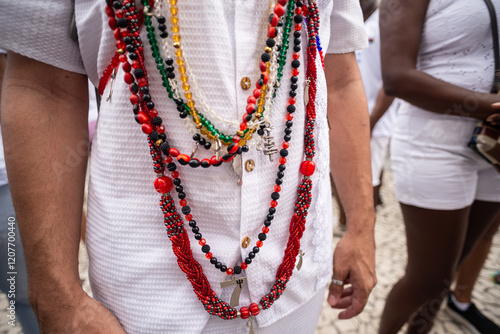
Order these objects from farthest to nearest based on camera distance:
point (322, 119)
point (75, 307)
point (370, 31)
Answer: point (370, 31) → point (322, 119) → point (75, 307)

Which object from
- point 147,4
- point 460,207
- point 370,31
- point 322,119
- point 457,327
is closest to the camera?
point 147,4

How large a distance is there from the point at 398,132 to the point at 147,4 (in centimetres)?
163

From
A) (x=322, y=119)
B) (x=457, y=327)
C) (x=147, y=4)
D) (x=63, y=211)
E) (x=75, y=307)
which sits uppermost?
(x=147, y=4)

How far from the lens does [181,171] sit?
2.51 ft

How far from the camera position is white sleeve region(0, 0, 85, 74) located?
70 centimetres

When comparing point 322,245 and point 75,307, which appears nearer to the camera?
point 75,307

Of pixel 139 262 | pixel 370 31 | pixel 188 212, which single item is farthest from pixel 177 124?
pixel 370 31

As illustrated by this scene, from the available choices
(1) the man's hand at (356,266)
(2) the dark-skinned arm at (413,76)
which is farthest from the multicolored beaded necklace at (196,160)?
(2) the dark-skinned arm at (413,76)

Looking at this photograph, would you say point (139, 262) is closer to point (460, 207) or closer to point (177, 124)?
point (177, 124)

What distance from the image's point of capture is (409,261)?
173 cm

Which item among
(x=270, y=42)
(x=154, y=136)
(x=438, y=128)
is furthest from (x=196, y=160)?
(x=438, y=128)

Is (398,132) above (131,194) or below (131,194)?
below

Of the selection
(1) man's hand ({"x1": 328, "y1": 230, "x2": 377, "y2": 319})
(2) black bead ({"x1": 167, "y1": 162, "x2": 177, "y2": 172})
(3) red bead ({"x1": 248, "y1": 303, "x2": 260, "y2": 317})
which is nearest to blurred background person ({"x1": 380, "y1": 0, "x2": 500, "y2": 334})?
(1) man's hand ({"x1": 328, "y1": 230, "x2": 377, "y2": 319})

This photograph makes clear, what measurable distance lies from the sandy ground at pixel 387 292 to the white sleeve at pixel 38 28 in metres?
2.38
